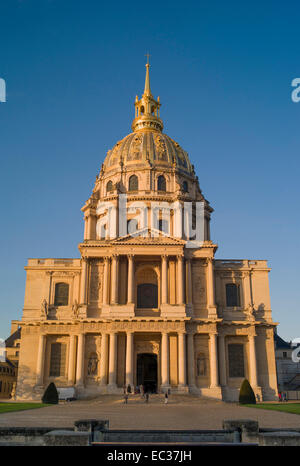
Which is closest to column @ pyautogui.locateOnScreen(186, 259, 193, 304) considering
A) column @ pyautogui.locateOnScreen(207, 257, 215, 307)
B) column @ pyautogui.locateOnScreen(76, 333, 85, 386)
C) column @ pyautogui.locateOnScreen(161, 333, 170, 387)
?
column @ pyautogui.locateOnScreen(207, 257, 215, 307)

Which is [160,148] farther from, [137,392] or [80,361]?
[137,392]

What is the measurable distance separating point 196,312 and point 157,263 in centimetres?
733

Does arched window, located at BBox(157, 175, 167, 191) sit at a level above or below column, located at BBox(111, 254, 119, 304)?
above

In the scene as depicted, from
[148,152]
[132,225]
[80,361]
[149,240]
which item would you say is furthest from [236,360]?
[148,152]

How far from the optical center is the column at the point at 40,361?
49469mm

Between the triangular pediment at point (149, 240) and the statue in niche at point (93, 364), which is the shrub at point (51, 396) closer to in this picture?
the statue in niche at point (93, 364)

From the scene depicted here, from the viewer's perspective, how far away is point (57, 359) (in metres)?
51.4

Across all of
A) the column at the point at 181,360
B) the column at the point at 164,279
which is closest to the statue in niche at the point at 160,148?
the column at the point at 164,279

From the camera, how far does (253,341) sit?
51.1 meters

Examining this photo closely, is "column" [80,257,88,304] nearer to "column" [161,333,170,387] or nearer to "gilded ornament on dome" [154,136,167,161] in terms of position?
"column" [161,333,170,387]

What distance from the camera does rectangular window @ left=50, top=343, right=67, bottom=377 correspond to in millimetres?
50812

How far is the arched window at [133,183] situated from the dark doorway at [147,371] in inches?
951

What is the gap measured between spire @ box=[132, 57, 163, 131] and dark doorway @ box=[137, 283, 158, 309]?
3082 centimetres

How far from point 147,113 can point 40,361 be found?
146 feet
